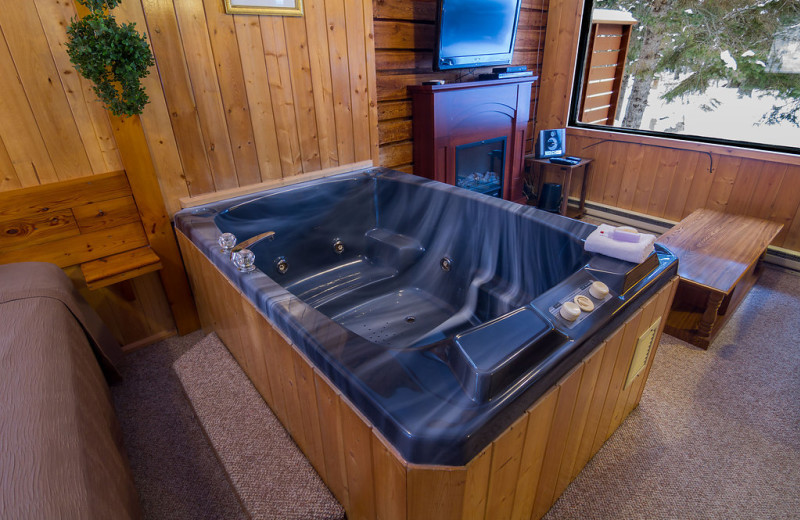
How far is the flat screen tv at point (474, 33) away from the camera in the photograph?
8.16 ft

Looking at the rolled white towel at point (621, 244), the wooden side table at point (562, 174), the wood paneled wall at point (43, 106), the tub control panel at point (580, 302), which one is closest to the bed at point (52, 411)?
the wood paneled wall at point (43, 106)

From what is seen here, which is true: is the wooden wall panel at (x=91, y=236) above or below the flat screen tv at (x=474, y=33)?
below

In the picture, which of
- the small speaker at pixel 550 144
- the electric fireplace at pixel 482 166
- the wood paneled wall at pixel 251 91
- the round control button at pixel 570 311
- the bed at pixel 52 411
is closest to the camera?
the bed at pixel 52 411

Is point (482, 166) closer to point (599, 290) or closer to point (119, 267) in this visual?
point (599, 290)

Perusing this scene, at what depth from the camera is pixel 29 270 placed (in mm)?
1485

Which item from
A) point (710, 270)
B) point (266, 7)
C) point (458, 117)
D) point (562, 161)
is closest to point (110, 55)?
point (266, 7)

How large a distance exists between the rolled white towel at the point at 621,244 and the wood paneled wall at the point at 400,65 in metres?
1.64

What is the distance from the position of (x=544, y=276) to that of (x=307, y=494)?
113cm

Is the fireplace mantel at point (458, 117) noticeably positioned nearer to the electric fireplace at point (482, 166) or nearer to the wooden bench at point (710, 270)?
the electric fireplace at point (482, 166)

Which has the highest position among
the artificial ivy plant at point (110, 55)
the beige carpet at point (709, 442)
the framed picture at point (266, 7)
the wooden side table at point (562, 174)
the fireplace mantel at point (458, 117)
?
the framed picture at point (266, 7)

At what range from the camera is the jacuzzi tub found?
0.81m

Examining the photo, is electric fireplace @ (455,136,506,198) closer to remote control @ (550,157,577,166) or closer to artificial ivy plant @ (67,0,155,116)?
remote control @ (550,157,577,166)

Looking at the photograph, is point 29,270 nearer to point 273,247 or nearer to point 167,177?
point 167,177

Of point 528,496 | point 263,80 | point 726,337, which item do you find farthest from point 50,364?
point 726,337
